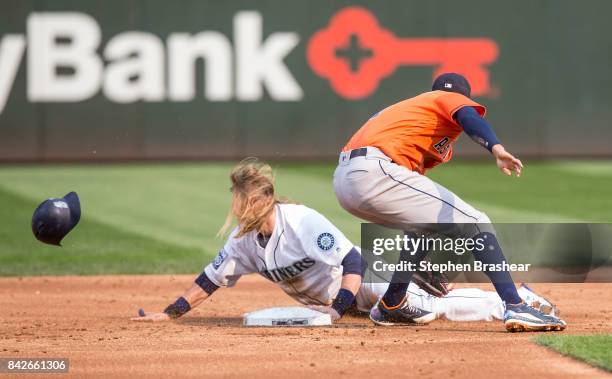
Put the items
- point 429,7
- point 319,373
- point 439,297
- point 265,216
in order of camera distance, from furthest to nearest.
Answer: point 429,7 → point 439,297 → point 265,216 → point 319,373

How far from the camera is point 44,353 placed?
6008 mm

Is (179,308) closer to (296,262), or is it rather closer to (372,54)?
(296,262)

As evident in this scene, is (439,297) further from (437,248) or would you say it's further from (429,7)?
(429,7)

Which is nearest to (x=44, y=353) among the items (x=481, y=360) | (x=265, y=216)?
(x=265, y=216)

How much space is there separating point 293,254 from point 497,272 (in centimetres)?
118

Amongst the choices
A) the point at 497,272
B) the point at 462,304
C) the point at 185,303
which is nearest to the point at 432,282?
the point at 462,304

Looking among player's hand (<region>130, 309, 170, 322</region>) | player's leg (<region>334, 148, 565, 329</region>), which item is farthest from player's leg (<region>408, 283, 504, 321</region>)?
player's hand (<region>130, 309, 170, 322</region>)

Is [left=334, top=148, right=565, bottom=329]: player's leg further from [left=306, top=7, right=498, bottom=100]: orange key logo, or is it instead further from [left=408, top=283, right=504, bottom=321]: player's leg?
[left=306, top=7, right=498, bottom=100]: orange key logo

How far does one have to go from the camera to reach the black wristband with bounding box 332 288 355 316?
6.75 metres

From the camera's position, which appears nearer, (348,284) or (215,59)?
(348,284)

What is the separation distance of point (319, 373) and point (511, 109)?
40.4ft

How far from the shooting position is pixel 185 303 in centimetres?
715

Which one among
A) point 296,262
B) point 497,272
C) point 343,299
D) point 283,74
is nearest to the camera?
point 497,272

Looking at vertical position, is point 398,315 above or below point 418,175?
below
